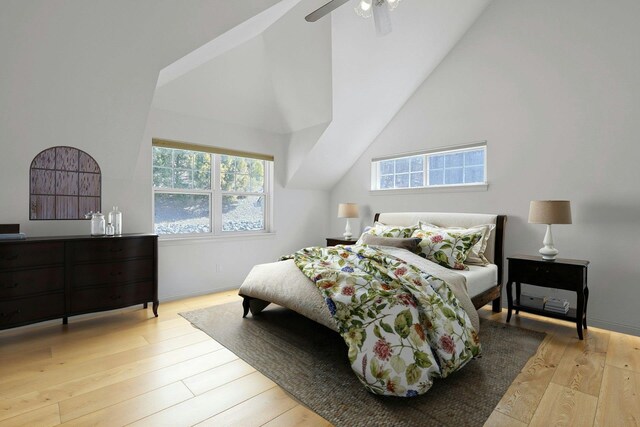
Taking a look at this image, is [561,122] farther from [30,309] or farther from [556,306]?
[30,309]

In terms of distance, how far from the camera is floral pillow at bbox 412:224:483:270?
317 cm

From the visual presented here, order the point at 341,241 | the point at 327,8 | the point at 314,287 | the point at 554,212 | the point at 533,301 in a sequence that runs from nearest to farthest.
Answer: the point at 327,8
the point at 314,287
the point at 554,212
the point at 533,301
the point at 341,241

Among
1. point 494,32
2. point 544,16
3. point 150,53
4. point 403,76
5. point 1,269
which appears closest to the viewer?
point 1,269

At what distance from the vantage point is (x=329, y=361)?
7.69 feet

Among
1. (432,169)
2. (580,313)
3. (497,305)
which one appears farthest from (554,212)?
(432,169)

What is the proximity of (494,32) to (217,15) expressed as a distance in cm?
300

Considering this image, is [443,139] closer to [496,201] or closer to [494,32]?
[496,201]

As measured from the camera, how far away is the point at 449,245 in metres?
3.23

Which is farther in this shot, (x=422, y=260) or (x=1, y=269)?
(x=422, y=260)

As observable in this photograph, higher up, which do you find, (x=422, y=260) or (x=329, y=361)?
(x=422, y=260)

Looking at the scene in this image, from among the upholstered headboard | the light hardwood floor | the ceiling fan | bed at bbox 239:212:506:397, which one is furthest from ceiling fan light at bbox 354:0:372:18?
the light hardwood floor

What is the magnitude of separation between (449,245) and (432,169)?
54.7 inches

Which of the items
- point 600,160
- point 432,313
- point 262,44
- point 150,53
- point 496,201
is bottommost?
point 432,313

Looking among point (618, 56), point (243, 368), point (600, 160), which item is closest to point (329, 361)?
point (243, 368)
